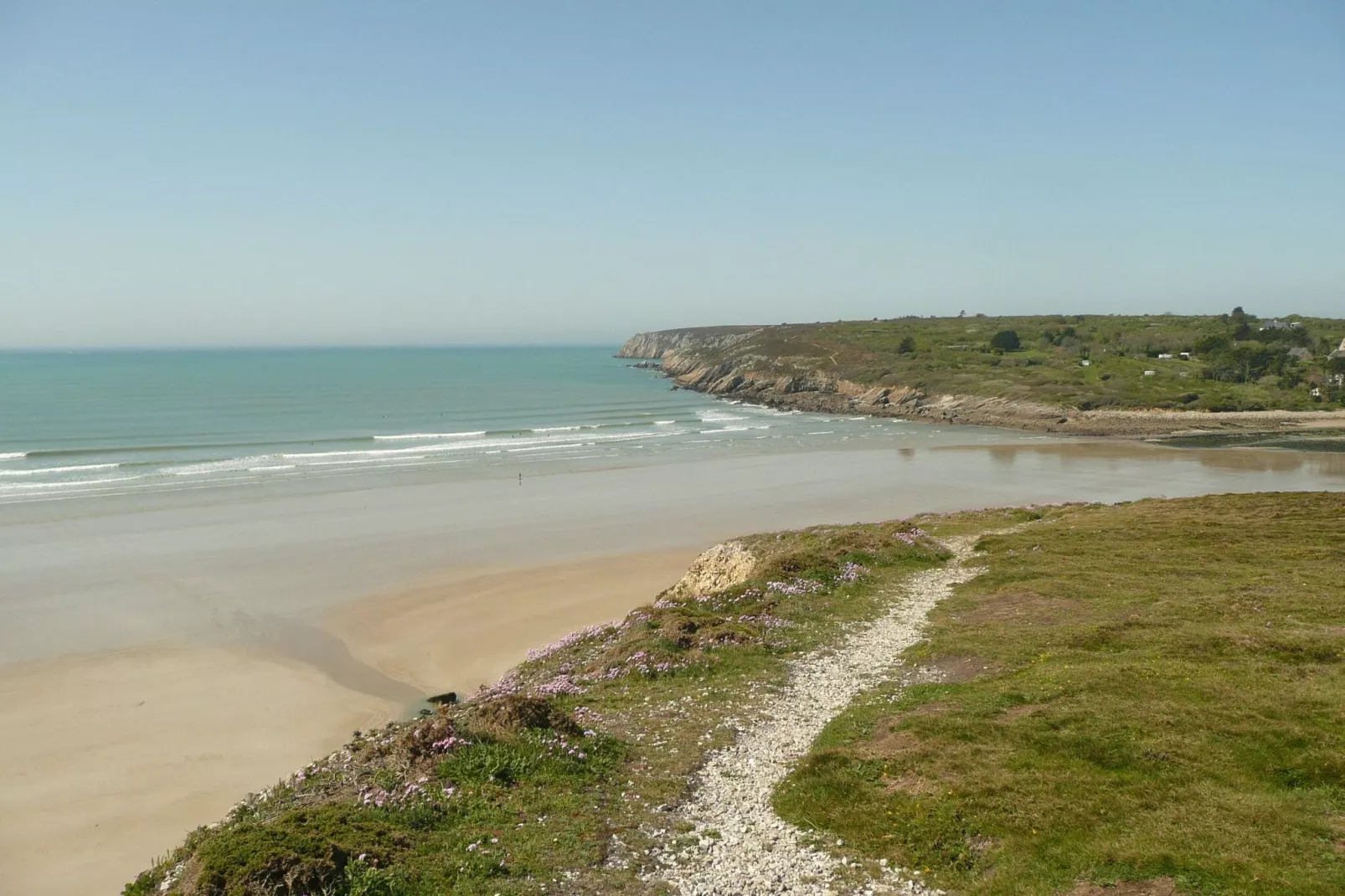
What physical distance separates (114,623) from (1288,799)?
3007 centimetres

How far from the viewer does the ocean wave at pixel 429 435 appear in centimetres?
6806

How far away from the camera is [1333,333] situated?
126625 mm

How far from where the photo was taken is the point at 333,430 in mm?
72562

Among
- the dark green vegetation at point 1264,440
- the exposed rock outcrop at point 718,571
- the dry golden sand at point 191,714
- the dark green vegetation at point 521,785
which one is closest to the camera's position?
the dark green vegetation at point 521,785

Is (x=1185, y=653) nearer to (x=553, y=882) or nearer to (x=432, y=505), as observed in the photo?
(x=553, y=882)

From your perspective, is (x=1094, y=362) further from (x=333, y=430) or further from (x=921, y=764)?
(x=921, y=764)

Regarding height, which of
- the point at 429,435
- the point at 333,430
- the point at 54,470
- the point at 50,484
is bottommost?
the point at 50,484

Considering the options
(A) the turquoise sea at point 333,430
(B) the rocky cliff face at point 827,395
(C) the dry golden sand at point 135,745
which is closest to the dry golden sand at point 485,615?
(C) the dry golden sand at point 135,745

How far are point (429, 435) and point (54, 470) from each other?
27347 mm

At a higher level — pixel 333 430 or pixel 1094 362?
pixel 1094 362

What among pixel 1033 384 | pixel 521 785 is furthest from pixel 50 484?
pixel 1033 384

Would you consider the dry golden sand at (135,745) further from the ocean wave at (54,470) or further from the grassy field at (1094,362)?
the grassy field at (1094,362)

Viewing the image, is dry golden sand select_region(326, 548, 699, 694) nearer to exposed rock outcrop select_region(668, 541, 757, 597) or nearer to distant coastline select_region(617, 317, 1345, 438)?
exposed rock outcrop select_region(668, 541, 757, 597)

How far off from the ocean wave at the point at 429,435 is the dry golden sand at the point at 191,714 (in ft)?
139
